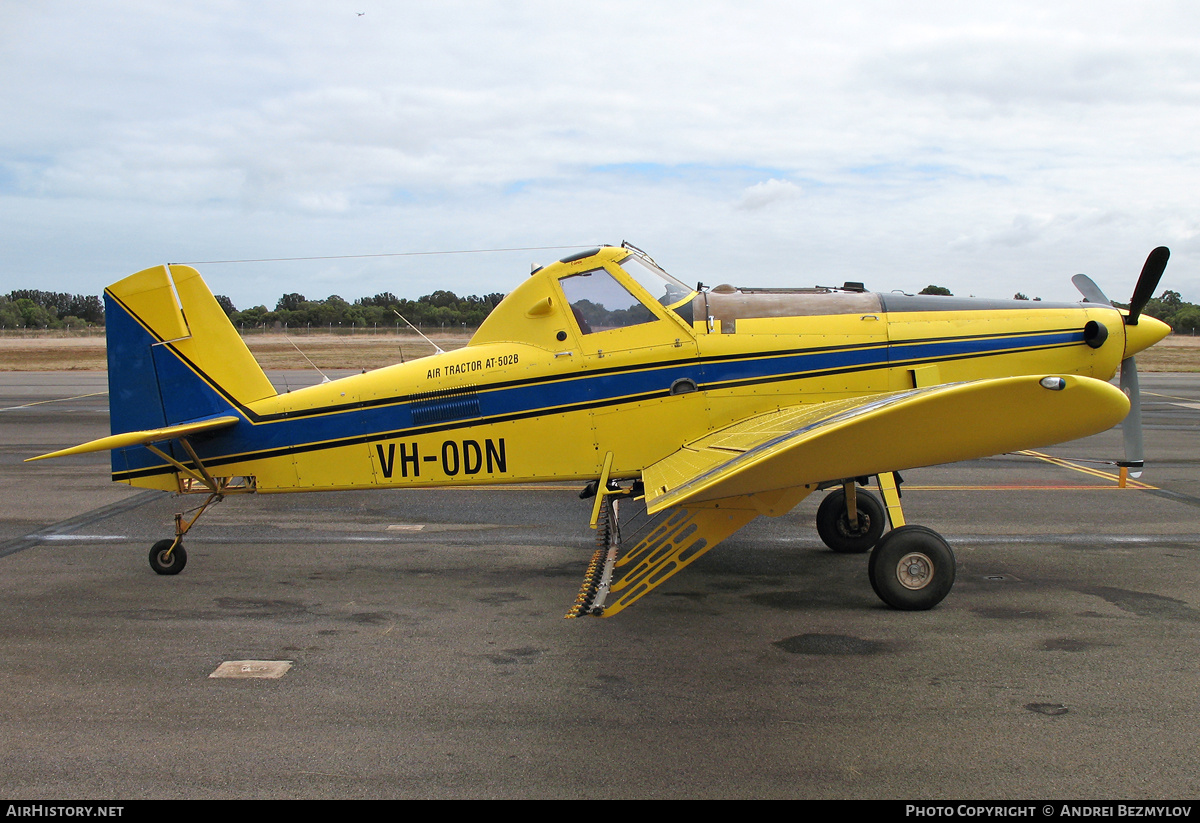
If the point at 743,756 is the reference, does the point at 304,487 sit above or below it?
above

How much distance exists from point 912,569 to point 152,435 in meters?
6.16

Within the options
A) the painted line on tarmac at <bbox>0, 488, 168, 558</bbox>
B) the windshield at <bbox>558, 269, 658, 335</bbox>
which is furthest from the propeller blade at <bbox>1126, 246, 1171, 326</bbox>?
the painted line on tarmac at <bbox>0, 488, 168, 558</bbox>

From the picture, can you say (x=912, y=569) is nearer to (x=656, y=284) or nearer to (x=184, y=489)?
(x=656, y=284)

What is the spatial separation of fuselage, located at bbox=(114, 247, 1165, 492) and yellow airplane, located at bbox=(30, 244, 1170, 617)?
0.05 ft

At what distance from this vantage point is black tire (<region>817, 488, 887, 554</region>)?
782 centimetres

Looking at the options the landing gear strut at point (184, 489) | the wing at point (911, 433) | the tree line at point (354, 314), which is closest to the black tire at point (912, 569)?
the wing at point (911, 433)

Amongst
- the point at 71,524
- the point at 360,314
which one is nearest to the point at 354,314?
the point at 360,314

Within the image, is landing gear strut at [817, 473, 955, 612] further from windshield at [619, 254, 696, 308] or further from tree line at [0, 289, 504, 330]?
tree line at [0, 289, 504, 330]

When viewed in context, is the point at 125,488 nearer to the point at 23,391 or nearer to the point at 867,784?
the point at 867,784

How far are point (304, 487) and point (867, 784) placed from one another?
533 centimetres

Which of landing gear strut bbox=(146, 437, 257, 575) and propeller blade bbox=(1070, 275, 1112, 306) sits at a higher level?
propeller blade bbox=(1070, 275, 1112, 306)

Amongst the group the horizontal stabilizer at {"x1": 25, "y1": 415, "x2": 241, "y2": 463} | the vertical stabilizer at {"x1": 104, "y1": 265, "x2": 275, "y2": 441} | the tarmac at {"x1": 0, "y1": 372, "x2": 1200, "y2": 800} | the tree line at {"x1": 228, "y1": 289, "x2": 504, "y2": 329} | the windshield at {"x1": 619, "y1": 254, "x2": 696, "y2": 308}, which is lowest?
the tarmac at {"x1": 0, "y1": 372, "x2": 1200, "y2": 800}
